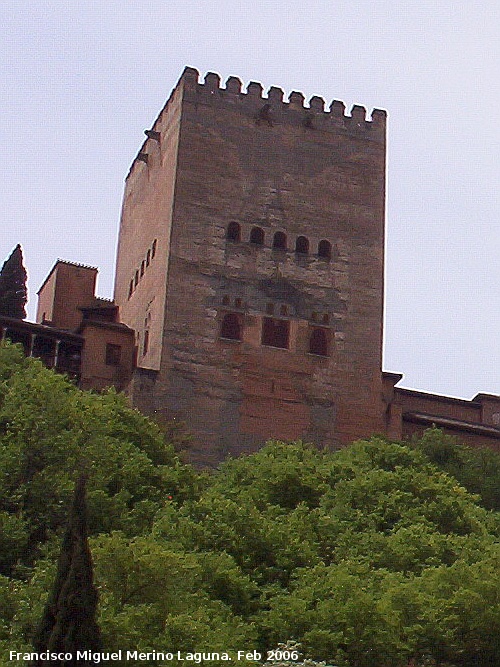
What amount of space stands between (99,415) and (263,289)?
46.0 ft

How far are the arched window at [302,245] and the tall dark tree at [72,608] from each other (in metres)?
26.9

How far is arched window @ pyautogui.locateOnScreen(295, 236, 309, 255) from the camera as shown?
45.9 metres

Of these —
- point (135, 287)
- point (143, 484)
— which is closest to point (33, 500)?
point (143, 484)

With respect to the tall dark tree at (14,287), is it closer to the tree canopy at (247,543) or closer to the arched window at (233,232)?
the arched window at (233,232)

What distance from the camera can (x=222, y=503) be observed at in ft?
88.8

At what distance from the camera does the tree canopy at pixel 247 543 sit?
22250 millimetres

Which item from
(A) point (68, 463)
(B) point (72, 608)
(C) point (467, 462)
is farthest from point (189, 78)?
(B) point (72, 608)

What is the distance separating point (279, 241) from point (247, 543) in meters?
20.6

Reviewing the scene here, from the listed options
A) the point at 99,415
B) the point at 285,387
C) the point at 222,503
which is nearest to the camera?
the point at 222,503

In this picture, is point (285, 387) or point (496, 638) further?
point (285, 387)

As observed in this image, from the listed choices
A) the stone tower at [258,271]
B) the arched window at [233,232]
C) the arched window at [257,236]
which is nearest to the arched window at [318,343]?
the stone tower at [258,271]

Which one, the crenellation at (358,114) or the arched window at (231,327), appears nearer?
the arched window at (231,327)

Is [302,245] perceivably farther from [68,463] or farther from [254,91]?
[68,463]

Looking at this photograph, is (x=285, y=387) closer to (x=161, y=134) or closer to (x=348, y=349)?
(x=348, y=349)
